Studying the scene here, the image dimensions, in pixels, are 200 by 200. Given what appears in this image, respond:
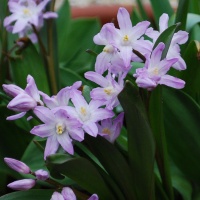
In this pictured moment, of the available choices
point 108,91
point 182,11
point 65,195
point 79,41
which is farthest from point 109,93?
point 79,41

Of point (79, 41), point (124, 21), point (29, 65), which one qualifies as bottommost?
point (79, 41)

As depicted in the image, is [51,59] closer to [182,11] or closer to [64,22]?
[182,11]

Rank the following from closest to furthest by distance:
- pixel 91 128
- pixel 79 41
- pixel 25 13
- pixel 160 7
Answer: pixel 91 128 < pixel 25 13 < pixel 160 7 < pixel 79 41

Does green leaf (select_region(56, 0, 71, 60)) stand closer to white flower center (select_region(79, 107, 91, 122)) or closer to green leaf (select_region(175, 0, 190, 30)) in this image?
green leaf (select_region(175, 0, 190, 30))

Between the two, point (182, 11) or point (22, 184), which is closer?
point (22, 184)

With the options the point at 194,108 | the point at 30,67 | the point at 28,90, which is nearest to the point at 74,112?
the point at 28,90

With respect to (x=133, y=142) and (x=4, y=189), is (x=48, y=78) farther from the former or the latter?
(x=133, y=142)

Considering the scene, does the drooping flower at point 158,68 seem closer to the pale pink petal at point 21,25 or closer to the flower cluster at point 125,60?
the flower cluster at point 125,60

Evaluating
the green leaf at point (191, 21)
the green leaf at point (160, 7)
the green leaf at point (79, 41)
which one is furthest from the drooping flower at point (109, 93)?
the green leaf at point (79, 41)
